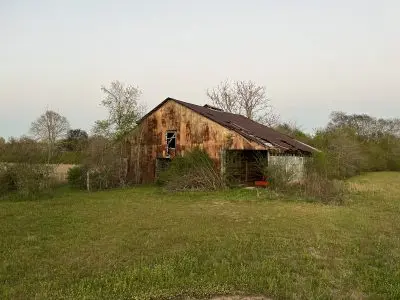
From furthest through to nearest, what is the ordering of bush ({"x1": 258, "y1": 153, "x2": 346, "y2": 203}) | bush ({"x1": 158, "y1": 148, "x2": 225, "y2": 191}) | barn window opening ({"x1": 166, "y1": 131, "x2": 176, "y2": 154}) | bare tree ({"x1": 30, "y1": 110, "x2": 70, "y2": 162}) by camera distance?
bare tree ({"x1": 30, "y1": 110, "x2": 70, "y2": 162}) < barn window opening ({"x1": 166, "y1": 131, "x2": 176, "y2": 154}) < bush ({"x1": 158, "y1": 148, "x2": 225, "y2": 191}) < bush ({"x1": 258, "y1": 153, "x2": 346, "y2": 203})

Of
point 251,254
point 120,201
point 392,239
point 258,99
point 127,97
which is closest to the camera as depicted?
point 251,254

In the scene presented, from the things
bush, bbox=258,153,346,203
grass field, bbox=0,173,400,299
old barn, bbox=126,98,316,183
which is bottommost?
grass field, bbox=0,173,400,299

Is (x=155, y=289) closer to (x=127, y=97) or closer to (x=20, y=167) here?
(x=20, y=167)

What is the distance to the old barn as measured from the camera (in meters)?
23.3

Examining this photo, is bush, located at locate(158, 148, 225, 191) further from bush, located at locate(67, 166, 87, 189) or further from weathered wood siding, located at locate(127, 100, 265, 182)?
bush, located at locate(67, 166, 87, 189)

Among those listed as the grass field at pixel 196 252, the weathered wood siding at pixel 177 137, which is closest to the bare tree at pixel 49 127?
the weathered wood siding at pixel 177 137

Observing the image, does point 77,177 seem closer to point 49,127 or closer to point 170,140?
point 170,140

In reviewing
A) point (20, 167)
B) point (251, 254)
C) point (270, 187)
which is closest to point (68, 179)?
point (20, 167)

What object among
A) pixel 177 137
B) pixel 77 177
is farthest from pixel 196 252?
pixel 77 177

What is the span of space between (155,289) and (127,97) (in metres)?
26.3

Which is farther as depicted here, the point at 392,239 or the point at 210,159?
the point at 210,159

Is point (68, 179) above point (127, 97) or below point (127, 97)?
below

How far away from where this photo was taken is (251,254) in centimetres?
783

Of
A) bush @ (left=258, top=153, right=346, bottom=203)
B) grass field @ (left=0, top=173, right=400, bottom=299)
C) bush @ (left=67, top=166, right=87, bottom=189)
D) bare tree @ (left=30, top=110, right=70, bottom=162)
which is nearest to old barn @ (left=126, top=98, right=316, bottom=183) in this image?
bush @ (left=258, top=153, right=346, bottom=203)
